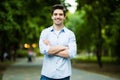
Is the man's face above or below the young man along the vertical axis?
above

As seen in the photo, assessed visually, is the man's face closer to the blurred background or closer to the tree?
the blurred background

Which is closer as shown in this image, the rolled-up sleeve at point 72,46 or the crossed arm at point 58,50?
the crossed arm at point 58,50

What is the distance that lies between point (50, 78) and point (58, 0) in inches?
671

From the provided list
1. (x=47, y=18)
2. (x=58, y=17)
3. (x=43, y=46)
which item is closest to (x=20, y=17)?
(x=47, y=18)

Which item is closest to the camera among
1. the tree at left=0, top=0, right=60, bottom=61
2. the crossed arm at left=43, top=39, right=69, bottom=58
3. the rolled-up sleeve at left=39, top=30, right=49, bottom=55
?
the crossed arm at left=43, top=39, right=69, bottom=58

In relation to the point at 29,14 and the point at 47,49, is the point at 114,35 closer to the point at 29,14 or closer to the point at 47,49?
the point at 29,14

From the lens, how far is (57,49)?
5617 millimetres

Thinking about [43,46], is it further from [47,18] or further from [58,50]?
[47,18]

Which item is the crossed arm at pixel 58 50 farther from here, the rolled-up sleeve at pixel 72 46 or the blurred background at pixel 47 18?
the blurred background at pixel 47 18

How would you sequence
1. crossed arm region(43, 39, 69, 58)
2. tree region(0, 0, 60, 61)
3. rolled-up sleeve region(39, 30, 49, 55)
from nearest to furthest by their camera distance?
crossed arm region(43, 39, 69, 58), rolled-up sleeve region(39, 30, 49, 55), tree region(0, 0, 60, 61)

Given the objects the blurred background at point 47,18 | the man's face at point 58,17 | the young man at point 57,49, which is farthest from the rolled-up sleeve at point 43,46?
the blurred background at point 47,18

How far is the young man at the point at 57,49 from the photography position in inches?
221

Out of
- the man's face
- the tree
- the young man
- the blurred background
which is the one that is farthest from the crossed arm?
the tree

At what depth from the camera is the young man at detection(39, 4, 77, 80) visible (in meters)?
5.62
